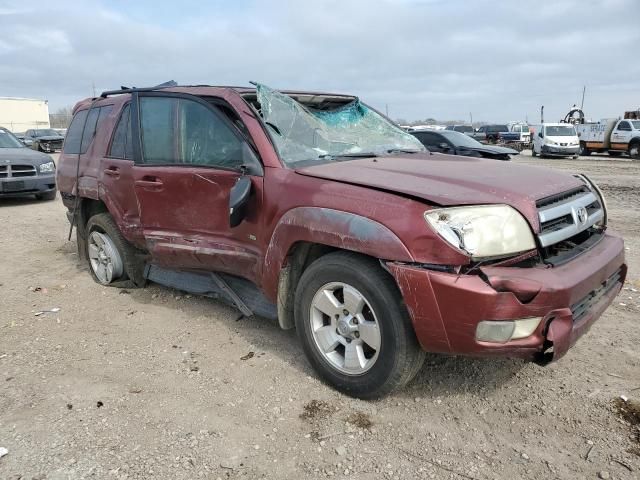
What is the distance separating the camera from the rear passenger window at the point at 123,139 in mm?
4555

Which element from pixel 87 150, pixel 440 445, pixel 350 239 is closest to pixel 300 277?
pixel 350 239

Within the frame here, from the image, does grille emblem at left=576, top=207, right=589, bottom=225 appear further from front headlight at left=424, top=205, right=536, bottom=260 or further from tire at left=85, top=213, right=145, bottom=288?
tire at left=85, top=213, right=145, bottom=288

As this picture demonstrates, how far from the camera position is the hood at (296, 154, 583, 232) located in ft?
8.79

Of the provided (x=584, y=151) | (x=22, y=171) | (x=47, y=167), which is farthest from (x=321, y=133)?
(x=584, y=151)

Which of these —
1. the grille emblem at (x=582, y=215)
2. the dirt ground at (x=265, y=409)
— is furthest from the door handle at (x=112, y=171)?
the grille emblem at (x=582, y=215)

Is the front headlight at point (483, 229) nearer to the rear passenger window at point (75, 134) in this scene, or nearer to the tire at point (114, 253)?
the tire at point (114, 253)

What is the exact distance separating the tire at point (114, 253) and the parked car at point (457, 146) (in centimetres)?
808

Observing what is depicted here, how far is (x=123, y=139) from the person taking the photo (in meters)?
4.64

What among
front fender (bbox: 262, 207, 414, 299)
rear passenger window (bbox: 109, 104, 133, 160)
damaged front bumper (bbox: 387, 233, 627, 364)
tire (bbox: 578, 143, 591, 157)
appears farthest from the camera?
tire (bbox: 578, 143, 591, 157)

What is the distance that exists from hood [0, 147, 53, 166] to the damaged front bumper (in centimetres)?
1029

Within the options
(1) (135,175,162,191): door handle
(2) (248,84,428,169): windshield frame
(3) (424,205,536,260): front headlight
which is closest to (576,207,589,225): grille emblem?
(3) (424,205,536,260): front headlight

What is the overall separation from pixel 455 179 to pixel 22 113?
161 ft

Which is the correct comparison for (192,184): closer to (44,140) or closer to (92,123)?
(92,123)

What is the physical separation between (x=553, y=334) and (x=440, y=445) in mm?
788
